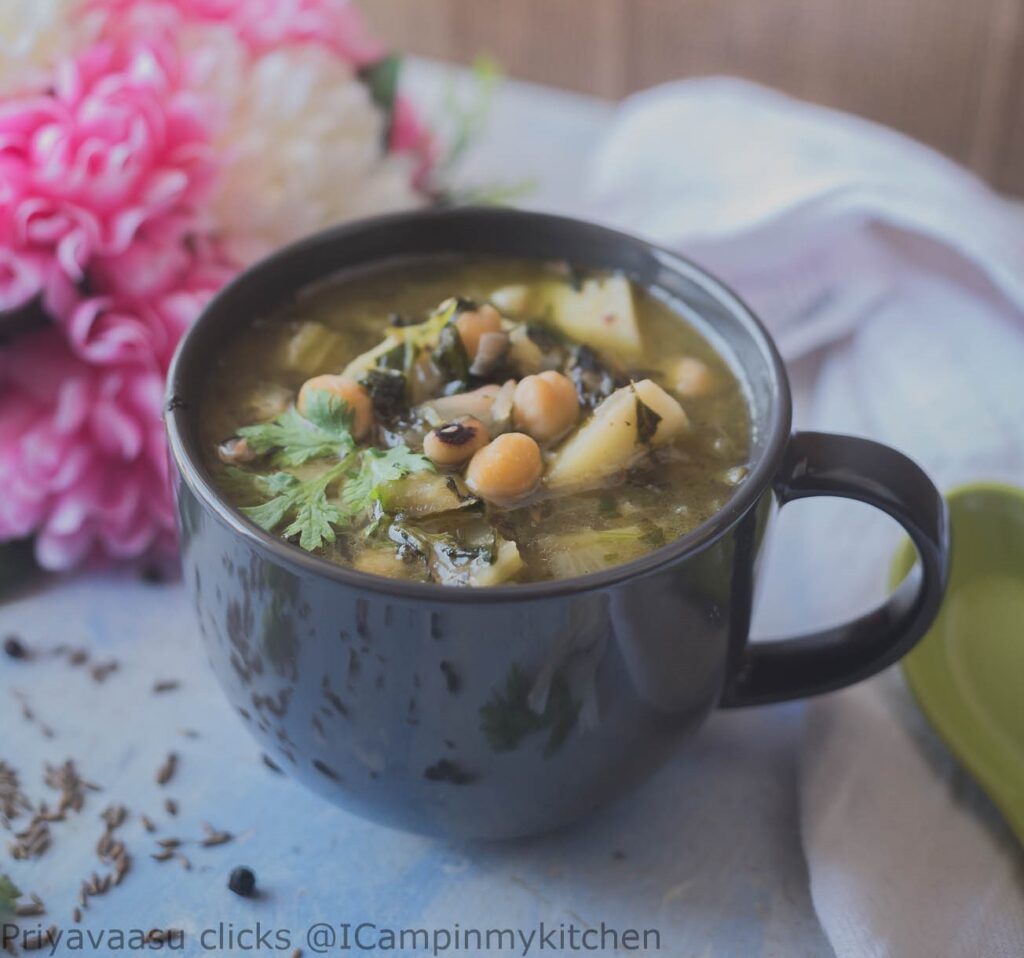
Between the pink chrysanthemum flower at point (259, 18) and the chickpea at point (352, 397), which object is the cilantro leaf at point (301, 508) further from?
the pink chrysanthemum flower at point (259, 18)

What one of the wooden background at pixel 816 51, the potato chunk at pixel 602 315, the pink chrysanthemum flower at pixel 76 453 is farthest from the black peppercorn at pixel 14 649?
the wooden background at pixel 816 51

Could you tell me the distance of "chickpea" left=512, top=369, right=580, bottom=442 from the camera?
4.11 ft

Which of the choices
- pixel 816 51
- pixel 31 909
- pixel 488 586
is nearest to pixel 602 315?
pixel 488 586

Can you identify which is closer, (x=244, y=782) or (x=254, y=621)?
(x=254, y=621)

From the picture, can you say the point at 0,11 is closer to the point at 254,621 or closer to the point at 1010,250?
the point at 254,621

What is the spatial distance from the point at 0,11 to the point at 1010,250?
1.38 m

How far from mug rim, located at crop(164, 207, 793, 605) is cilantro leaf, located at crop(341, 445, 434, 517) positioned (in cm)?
13

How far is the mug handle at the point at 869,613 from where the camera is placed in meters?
1.15

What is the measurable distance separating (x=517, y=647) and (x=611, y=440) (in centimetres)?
29

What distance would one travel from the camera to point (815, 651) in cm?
129

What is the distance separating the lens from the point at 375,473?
1.18 m

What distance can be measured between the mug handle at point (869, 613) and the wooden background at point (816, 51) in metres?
1.55

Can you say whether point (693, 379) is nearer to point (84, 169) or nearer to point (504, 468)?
point (504, 468)

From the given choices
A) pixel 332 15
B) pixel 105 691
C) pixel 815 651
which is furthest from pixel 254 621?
pixel 332 15
